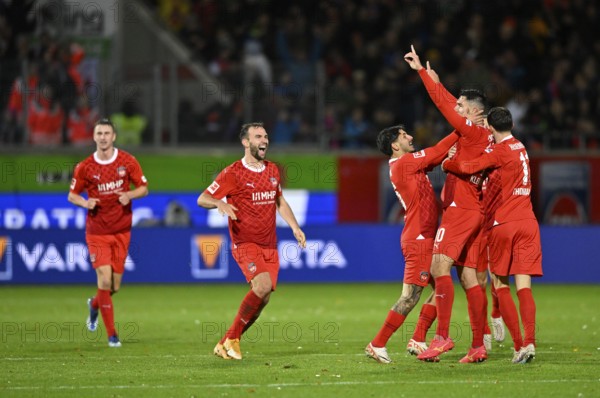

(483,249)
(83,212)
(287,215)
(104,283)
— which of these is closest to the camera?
(483,249)

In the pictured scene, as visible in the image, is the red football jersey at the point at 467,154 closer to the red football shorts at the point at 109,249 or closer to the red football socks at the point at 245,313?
the red football socks at the point at 245,313

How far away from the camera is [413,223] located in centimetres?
1084

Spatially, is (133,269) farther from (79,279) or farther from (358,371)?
(358,371)

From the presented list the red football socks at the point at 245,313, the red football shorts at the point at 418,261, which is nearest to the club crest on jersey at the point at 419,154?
the red football shorts at the point at 418,261

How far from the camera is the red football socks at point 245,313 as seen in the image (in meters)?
10.9

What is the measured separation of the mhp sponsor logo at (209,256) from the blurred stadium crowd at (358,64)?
289cm

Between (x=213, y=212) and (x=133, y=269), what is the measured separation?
8.43 feet

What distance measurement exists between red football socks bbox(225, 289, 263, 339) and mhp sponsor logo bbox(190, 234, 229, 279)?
30.3 ft

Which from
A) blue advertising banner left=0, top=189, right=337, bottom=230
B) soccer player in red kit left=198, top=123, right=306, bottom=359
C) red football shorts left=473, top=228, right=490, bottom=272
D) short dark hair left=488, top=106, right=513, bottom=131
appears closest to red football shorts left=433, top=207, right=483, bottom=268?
red football shorts left=473, top=228, right=490, bottom=272

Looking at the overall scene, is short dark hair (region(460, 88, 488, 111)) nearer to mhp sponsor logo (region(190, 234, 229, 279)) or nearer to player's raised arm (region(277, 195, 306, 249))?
player's raised arm (region(277, 195, 306, 249))

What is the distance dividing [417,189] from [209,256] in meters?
10.0

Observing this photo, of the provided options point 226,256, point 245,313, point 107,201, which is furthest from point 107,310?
point 226,256

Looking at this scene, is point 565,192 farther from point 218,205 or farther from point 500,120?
point 218,205

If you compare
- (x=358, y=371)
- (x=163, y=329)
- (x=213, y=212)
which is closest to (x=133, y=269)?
(x=213, y=212)
